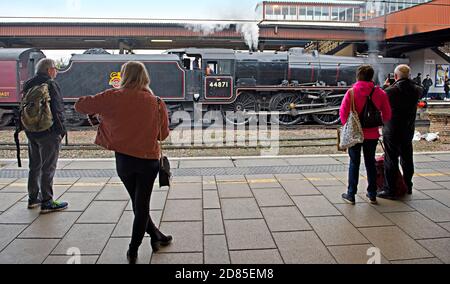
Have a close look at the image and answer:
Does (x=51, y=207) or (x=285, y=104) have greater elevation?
(x=285, y=104)

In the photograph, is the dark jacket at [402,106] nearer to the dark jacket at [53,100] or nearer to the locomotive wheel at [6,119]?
the dark jacket at [53,100]

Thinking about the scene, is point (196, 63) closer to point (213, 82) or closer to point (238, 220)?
point (213, 82)

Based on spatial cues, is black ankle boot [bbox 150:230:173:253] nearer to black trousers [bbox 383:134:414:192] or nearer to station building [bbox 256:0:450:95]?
black trousers [bbox 383:134:414:192]

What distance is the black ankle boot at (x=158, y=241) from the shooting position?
3.16m

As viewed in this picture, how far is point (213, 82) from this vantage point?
42.0 feet

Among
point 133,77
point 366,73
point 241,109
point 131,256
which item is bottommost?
point 131,256

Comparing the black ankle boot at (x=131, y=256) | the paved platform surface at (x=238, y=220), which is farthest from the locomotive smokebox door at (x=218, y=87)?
the black ankle boot at (x=131, y=256)

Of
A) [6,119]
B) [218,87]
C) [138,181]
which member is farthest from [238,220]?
[6,119]

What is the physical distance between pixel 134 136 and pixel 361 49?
22.7 metres

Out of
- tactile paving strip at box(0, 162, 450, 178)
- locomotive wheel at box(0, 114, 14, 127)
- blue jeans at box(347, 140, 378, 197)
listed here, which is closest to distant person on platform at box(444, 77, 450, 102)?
tactile paving strip at box(0, 162, 450, 178)

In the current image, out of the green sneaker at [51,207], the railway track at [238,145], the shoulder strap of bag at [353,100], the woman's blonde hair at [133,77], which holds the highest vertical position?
the woman's blonde hair at [133,77]

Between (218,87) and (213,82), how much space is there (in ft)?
0.77

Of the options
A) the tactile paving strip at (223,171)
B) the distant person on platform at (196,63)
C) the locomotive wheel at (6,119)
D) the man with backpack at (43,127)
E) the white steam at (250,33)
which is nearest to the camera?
the man with backpack at (43,127)

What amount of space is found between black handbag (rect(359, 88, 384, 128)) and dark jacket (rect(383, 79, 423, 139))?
39 centimetres
